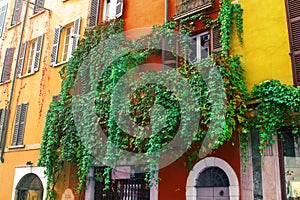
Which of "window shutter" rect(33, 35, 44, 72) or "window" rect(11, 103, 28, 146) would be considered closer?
"window" rect(11, 103, 28, 146)

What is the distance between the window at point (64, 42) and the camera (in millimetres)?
13062

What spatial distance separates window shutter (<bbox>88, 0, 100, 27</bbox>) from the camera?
1245 cm

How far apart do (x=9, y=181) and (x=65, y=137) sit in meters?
4.59

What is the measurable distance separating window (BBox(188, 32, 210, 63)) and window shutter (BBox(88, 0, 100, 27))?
174 inches

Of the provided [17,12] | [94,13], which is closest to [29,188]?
[94,13]

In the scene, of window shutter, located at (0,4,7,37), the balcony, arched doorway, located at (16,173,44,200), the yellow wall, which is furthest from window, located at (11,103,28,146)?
the yellow wall

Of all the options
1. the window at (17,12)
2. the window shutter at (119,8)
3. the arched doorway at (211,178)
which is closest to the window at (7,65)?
the window at (17,12)

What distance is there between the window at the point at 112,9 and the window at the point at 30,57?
3398mm

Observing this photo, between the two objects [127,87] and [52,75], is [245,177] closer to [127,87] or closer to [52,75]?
[127,87]

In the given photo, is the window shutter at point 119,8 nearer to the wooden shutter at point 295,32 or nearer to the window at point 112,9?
the window at point 112,9

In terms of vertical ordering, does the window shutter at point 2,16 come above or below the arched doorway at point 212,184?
above

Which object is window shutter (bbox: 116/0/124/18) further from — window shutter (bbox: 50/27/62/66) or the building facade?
window shutter (bbox: 50/27/62/66)

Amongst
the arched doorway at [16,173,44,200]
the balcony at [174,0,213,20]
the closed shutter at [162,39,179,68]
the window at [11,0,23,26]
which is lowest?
the arched doorway at [16,173,44,200]

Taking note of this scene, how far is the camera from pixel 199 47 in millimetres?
9305
